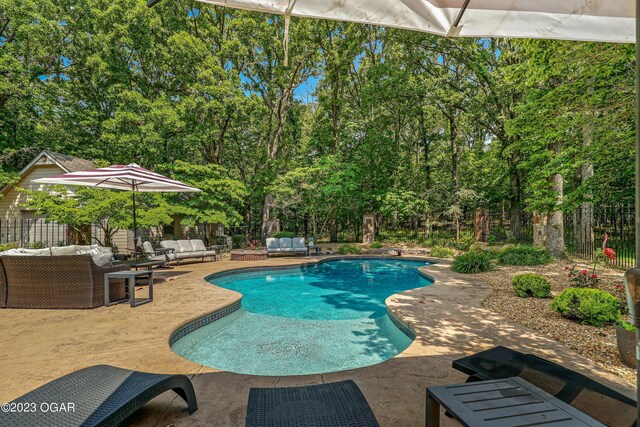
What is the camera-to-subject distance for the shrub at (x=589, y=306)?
13.6 feet

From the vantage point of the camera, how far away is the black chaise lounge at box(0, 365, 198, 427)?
1.61 m

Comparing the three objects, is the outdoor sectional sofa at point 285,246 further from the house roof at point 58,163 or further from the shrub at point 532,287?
A: the house roof at point 58,163

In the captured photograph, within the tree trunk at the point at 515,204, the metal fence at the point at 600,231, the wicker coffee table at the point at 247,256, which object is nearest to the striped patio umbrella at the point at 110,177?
the wicker coffee table at the point at 247,256

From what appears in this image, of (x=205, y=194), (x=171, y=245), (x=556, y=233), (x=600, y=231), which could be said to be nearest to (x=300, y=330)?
(x=171, y=245)

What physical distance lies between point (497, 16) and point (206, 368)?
3.82 metres

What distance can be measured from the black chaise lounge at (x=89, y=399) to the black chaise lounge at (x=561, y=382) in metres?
2.21

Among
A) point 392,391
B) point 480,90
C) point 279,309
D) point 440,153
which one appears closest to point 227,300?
point 279,309

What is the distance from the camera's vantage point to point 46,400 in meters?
1.74

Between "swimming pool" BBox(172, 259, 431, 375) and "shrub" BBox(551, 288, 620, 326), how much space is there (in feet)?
8.12

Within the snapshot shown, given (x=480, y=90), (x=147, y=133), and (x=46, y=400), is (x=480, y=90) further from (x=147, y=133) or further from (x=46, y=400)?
(x=46, y=400)

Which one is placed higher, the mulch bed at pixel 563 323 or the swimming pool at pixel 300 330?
the mulch bed at pixel 563 323

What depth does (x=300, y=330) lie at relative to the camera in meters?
5.20

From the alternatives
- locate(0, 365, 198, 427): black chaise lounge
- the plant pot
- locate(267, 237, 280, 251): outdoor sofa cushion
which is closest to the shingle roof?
locate(267, 237, 280, 251): outdoor sofa cushion

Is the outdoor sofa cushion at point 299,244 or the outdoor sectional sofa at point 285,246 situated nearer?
the outdoor sectional sofa at point 285,246
